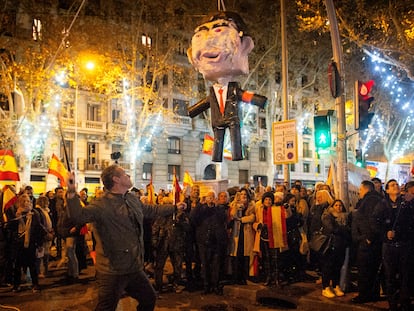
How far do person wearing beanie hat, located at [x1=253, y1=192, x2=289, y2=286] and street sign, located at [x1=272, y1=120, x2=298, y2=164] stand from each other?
6.54 feet

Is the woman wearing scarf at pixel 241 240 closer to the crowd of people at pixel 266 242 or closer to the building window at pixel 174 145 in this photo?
the crowd of people at pixel 266 242

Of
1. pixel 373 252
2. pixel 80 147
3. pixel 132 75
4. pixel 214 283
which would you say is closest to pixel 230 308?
pixel 214 283

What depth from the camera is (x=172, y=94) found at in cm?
3728

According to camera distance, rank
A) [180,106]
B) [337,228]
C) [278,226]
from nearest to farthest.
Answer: [337,228]
[278,226]
[180,106]

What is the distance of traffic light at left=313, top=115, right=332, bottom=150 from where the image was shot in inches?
391

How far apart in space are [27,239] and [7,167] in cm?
330

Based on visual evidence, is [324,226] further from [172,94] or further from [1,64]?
[172,94]

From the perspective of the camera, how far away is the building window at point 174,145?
38.2m

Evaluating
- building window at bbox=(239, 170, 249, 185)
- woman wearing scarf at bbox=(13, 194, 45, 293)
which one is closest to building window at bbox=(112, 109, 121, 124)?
building window at bbox=(239, 170, 249, 185)

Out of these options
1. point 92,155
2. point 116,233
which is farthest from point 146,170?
point 116,233

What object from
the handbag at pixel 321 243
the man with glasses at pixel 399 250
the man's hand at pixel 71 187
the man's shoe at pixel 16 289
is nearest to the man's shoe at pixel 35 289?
the man's shoe at pixel 16 289

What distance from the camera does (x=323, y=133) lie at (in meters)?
9.98

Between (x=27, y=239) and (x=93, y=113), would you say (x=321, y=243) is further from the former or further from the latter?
(x=93, y=113)

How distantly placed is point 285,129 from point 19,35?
1049 inches
